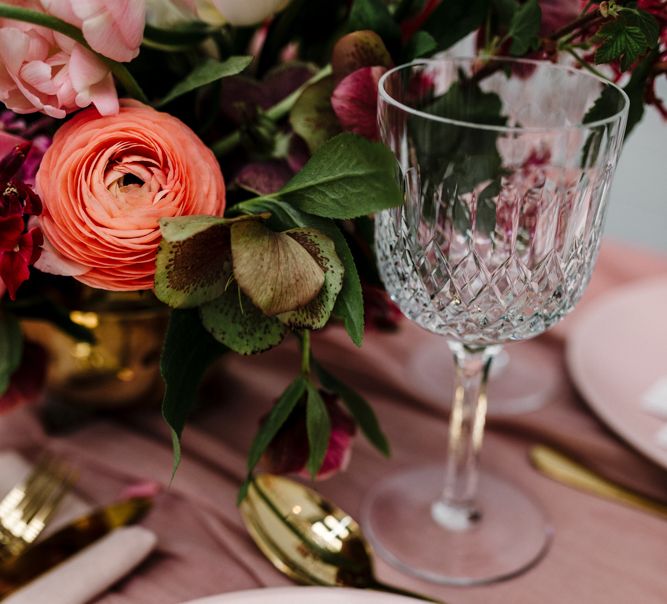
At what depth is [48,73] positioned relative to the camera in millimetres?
345

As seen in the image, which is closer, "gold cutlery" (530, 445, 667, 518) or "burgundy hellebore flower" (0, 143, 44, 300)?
"burgundy hellebore flower" (0, 143, 44, 300)

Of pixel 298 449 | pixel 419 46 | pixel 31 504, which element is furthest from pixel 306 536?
pixel 419 46

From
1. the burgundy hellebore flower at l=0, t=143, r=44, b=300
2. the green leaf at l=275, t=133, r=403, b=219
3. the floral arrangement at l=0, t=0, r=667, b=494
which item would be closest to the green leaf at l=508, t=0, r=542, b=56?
the floral arrangement at l=0, t=0, r=667, b=494

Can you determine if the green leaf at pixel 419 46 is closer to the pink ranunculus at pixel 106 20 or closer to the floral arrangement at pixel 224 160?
the floral arrangement at pixel 224 160

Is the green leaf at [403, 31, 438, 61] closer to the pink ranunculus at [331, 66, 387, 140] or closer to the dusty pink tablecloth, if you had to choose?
the pink ranunculus at [331, 66, 387, 140]

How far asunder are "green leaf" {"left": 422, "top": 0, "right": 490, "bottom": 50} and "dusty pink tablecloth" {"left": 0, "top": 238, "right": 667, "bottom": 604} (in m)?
0.27

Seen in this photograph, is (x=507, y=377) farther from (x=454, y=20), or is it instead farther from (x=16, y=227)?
(x=16, y=227)

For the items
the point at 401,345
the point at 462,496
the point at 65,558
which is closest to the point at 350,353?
the point at 401,345

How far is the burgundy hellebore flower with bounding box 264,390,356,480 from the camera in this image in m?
0.43

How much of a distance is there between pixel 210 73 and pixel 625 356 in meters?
0.38

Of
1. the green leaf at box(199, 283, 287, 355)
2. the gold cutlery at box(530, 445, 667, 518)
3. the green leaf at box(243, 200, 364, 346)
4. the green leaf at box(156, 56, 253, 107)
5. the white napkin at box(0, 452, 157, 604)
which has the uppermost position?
the green leaf at box(156, 56, 253, 107)

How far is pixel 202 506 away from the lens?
49cm

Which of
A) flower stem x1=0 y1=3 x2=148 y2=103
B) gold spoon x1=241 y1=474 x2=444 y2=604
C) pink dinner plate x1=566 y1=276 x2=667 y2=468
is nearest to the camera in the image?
flower stem x1=0 y1=3 x2=148 y2=103

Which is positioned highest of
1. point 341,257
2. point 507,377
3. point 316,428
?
point 341,257
